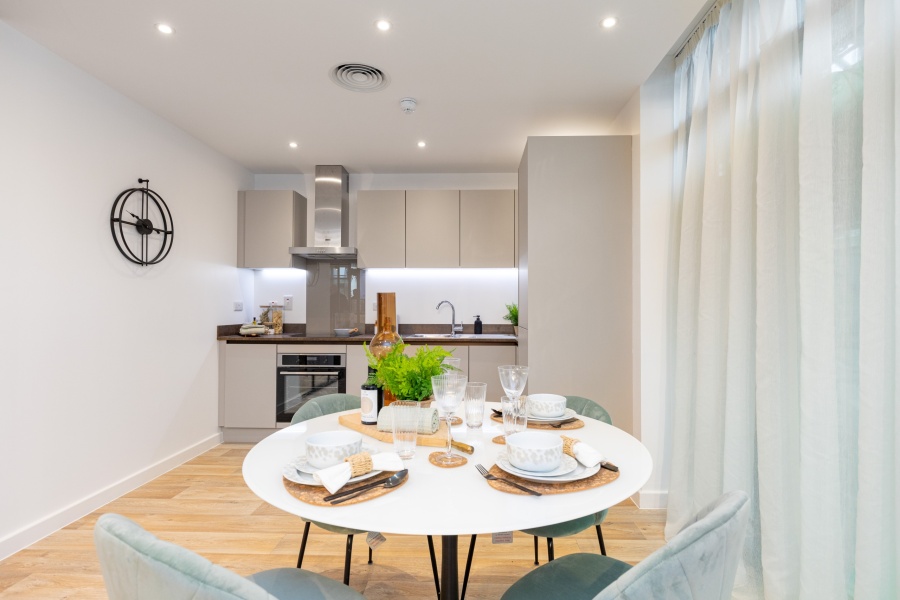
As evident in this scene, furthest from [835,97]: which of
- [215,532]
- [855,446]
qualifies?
[215,532]

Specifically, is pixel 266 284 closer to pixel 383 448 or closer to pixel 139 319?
pixel 139 319

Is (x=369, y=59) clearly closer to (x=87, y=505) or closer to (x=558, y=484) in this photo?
(x=558, y=484)

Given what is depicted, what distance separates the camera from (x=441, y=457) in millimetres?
1243

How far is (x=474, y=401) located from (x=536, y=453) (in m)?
0.29

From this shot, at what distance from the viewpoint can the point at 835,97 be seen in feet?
4.70

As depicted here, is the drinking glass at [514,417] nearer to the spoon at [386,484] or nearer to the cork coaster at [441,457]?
the cork coaster at [441,457]

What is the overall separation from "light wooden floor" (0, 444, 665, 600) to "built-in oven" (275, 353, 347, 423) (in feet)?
3.65

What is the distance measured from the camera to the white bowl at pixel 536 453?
108cm

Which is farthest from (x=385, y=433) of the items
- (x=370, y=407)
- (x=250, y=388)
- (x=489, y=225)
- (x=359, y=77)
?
(x=489, y=225)

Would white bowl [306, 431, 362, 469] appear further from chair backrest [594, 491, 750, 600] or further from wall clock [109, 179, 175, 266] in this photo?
wall clock [109, 179, 175, 266]

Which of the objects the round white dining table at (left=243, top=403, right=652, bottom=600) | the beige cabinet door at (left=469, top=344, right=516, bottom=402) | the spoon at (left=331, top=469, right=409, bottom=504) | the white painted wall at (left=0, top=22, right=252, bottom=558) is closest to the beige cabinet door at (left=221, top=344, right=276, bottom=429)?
the white painted wall at (left=0, top=22, right=252, bottom=558)

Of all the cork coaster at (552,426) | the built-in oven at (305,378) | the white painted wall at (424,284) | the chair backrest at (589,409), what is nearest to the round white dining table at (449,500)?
the cork coaster at (552,426)

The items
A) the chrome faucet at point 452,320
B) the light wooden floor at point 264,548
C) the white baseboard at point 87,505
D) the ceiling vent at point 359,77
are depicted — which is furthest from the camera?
the chrome faucet at point 452,320

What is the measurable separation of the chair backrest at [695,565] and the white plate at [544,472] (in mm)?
317
